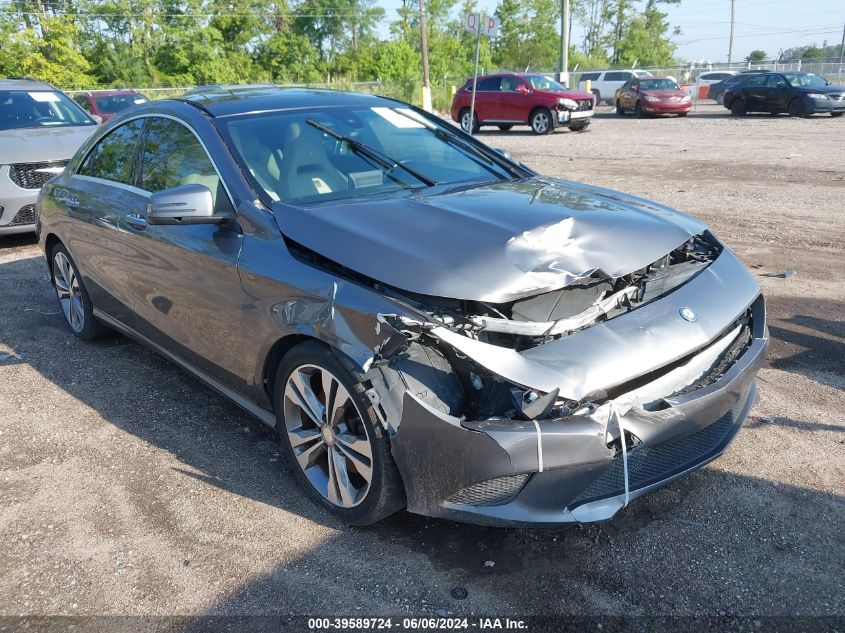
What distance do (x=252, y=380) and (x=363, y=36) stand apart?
71.8 m

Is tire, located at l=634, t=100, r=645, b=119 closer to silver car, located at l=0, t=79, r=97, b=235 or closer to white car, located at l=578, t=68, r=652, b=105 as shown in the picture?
white car, located at l=578, t=68, r=652, b=105

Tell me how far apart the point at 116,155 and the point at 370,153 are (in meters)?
1.83

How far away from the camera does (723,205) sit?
9.43 m

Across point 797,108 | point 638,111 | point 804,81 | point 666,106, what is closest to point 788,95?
point 797,108

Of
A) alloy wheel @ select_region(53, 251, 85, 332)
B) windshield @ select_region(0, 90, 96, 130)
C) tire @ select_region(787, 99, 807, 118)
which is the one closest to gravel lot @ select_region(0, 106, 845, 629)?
alloy wheel @ select_region(53, 251, 85, 332)

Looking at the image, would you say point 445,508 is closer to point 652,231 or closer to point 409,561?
point 409,561

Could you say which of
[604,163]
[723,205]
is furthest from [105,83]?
[723,205]

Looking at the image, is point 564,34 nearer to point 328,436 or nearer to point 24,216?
point 24,216

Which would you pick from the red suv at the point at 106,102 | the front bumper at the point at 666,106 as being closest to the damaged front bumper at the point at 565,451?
the red suv at the point at 106,102

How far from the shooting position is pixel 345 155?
12.5 ft

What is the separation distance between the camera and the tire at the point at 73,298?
5203 millimetres

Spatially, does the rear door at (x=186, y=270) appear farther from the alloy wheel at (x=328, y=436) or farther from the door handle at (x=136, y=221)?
the alloy wheel at (x=328, y=436)

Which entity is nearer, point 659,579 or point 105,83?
point 659,579

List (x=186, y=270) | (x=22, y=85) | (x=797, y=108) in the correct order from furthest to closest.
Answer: (x=797, y=108) < (x=22, y=85) < (x=186, y=270)
